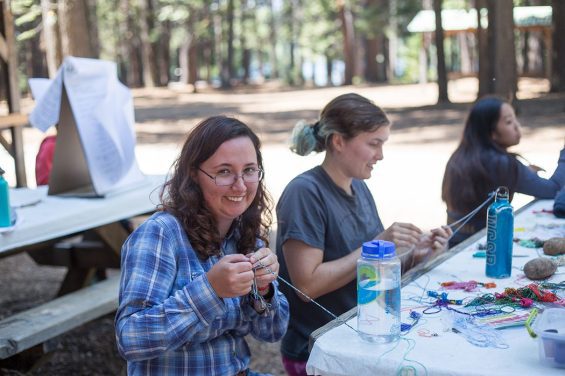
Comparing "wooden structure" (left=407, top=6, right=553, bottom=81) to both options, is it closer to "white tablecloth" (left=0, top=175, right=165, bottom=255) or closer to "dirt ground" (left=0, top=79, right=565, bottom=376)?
"dirt ground" (left=0, top=79, right=565, bottom=376)

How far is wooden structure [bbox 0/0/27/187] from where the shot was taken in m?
6.96

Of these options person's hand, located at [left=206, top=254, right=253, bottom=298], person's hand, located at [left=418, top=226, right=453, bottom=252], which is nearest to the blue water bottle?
person's hand, located at [left=418, top=226, right=453, bottom=252]

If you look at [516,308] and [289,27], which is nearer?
[516,308]

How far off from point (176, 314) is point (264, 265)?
0.97ft

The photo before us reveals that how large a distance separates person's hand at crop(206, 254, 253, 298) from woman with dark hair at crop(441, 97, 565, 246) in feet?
7.87

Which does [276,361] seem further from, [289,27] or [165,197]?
[289,27]

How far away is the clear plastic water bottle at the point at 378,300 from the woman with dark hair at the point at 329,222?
70 centimetres

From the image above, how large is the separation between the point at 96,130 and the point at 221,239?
251cm

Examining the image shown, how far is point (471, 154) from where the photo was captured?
417 cm

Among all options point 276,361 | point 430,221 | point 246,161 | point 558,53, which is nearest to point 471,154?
point 276,361

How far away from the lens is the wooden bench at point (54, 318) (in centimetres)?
349

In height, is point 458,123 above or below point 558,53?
below

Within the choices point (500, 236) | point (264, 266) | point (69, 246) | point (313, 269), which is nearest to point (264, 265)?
point (264, 266)

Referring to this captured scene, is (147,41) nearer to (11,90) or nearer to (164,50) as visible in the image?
(164,50)
